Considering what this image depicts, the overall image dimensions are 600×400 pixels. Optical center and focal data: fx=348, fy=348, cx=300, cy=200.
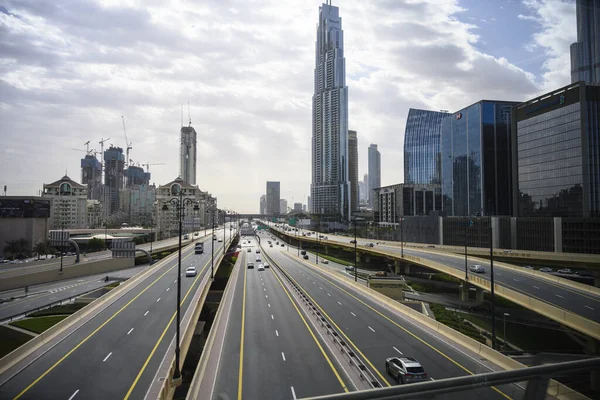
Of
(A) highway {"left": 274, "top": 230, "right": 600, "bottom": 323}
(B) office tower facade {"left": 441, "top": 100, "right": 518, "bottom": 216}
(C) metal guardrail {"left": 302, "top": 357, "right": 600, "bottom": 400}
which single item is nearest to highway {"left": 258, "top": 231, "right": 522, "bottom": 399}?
(A) highway {"left": 274, "top": 230, "right": 600, "bottom": 323}

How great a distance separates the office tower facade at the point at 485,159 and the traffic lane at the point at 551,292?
177 ft

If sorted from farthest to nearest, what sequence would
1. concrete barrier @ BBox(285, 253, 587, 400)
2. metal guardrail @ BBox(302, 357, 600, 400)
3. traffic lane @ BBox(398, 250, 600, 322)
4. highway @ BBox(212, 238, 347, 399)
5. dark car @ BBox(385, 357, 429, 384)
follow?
traffic lane @ BBox(398, 250, 600, 322), dark car @ BBox(385, 357, 429, 384), highway @ BBox(212, 238, 347, 399), concrete barrier @ BBox(285, 253, 587, 400), metal guardrail @ BBox(302, 357, 600, 400)

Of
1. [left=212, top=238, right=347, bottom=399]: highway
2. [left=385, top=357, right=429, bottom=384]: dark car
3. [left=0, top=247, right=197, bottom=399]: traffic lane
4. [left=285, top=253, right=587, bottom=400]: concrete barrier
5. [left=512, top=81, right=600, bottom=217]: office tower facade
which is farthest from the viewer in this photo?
[left=512, top=81, right=600, bottom=217]: office tower facade

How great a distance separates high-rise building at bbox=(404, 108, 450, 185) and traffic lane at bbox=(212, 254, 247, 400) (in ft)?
525

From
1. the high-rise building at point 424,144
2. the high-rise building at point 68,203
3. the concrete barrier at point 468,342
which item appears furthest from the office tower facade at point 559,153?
the high-rise building at point 68,203

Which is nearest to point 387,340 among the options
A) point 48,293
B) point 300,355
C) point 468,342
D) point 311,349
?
point 468,342

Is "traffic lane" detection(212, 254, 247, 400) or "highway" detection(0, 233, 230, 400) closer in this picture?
"highway" detection(0, 233, 230, 400)

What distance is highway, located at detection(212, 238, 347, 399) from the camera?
12781 mm

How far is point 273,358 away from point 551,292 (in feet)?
79.5

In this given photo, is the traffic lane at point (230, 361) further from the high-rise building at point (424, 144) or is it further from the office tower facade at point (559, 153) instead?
the high-rise building at point (424, 144)

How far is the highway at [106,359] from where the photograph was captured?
40.5ft

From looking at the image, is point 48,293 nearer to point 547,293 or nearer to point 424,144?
point 547,293

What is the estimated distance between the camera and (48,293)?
3731cm

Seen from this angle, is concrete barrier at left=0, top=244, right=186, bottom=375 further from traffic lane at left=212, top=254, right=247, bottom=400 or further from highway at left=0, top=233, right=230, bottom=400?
traffic lane at left=212, top=254, right=247, bottom=400
